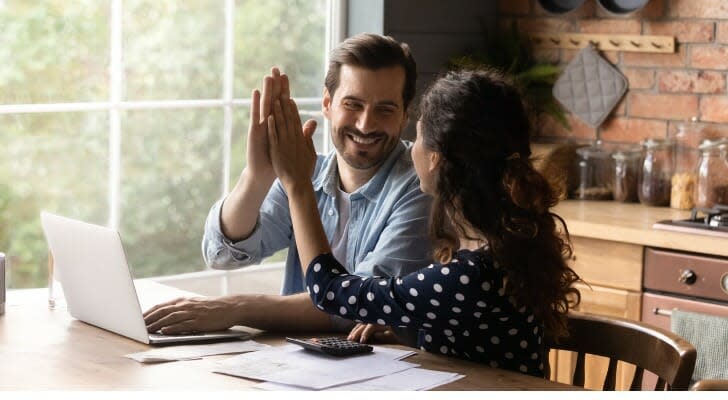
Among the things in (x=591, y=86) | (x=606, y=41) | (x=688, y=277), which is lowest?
(x=688, y=277)

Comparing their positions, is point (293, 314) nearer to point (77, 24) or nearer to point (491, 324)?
point (491, 324)

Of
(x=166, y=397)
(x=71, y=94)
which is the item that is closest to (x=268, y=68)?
(x=71, y=94)

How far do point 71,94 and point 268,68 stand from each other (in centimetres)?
77

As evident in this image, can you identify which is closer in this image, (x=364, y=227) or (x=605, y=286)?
(x=364, y=227)

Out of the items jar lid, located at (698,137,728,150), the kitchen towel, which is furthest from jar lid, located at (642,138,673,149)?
the kitchen towel

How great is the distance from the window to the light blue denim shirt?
0.97 m

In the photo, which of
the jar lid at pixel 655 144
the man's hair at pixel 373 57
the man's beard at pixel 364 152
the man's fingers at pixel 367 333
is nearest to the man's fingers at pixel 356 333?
the man's fingers at pixel 367 333

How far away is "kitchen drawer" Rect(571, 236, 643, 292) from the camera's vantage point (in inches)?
125

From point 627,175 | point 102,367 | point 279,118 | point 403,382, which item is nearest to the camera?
point 403,382

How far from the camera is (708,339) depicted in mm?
2941

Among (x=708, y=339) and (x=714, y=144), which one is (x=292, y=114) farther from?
(x=714, y=144)

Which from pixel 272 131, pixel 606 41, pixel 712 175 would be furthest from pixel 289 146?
pixel 606 41

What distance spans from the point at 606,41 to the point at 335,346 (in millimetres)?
2424

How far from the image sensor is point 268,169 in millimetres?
2209
